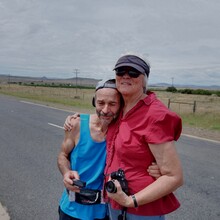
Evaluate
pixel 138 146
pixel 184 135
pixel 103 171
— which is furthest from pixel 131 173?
pixel 184 135

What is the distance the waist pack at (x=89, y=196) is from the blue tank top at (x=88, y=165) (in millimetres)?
31

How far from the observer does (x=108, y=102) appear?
2037mm

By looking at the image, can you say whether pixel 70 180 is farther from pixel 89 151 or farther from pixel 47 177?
pixel 47 177

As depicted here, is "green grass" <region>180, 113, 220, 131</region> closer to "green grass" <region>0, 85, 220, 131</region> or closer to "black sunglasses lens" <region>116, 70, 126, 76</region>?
"green grass" <region>0, 85, 220, 131</region>

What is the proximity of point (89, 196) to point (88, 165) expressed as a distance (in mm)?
205

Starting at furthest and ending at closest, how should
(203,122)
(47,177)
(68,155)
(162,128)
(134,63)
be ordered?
(203,122) < (47,177) < (68,155) < (134,63) < (162,128)

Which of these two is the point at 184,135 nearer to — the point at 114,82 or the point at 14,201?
the point at 14,201

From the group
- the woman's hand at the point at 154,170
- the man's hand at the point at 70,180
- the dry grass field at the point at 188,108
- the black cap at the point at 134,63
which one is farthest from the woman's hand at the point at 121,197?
the dry grass field at the point at 188,108

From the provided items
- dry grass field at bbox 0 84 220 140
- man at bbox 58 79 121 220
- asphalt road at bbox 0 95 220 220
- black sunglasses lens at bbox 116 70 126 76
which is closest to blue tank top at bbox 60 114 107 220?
man at bbox 58 79 121 220

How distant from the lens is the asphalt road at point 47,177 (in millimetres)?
4117

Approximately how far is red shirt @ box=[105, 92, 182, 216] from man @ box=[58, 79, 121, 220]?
19cm

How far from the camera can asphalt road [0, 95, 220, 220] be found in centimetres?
412

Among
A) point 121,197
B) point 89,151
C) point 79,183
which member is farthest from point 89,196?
point 121,197

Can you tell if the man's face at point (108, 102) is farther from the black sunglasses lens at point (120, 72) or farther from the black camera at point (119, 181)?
the black camera at point (119, 181)
